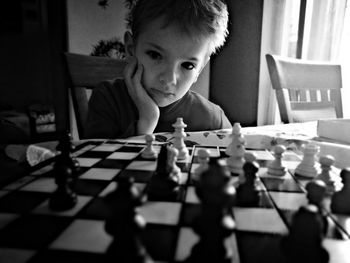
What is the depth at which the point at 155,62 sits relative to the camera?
111cm

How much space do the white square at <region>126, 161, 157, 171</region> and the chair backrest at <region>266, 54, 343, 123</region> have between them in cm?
115

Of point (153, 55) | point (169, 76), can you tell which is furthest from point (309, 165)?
point (153, 55)

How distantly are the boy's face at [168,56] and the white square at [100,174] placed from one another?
59 centimetres

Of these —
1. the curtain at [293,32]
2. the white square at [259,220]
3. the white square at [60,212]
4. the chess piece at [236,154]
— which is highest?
the curtain at [293,32]

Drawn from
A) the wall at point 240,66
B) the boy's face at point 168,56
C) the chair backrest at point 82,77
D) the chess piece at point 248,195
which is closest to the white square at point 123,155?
the chess piece at point 248,195

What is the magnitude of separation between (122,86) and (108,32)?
160cm

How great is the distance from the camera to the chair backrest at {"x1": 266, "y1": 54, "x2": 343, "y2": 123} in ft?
5.07

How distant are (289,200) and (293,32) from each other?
2723 mm

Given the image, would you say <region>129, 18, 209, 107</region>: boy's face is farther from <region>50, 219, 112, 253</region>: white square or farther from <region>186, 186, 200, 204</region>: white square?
<region>50, 219, 112, 253</region>: white square

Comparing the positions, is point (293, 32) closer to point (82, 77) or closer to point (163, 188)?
point (82, 77)

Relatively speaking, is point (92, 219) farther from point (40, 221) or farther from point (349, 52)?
point (349, 52)

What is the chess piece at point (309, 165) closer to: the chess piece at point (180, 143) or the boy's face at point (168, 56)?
the chess piece at point (180, 143)

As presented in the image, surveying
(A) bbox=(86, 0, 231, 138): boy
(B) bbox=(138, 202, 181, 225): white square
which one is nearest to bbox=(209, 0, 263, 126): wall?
Result: (A) bbox=(86, 0, 231, 138): boy

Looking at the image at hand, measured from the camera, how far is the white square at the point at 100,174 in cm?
54
